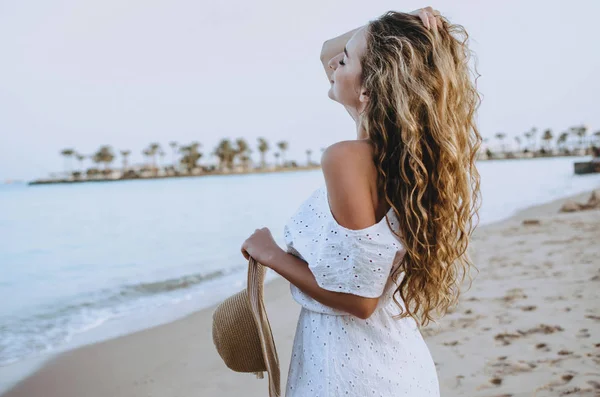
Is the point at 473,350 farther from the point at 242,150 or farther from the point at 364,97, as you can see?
the point at 242,150

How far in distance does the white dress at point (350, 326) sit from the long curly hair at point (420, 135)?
2.3 inches

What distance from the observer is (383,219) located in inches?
48.6

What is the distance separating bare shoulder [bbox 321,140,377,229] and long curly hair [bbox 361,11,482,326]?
5cm

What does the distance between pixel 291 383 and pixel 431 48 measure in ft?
3.07

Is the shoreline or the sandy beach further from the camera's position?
the shoreline

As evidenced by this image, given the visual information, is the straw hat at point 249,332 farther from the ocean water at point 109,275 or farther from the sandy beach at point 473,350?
the ocean water at point 109,275

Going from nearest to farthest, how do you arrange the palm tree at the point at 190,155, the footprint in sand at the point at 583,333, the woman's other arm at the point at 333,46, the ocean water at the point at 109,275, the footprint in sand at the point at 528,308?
1. the woman's other arm at the point at 333,46
2. the footprint in sand at the point at 583,333
3. the footprint in sand at the point at 528,308
4. the ocean water at the point at 109,275
5. the palm tree at the point at 190,155

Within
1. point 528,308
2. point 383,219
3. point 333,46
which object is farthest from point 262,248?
point 528,308

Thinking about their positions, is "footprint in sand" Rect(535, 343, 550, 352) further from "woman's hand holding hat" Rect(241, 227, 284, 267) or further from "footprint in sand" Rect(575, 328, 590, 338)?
"woman's hand holding hat" Rect(241, 227, 284, 267)

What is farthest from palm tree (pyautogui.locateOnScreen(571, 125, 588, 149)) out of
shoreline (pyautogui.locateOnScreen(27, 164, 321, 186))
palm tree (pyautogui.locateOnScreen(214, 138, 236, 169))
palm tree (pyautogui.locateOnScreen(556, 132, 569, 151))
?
palm tree (pyautogui.locateOnScreen(214, 138, 236, 169))

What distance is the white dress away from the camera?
1.21m

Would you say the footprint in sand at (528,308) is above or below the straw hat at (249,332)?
below

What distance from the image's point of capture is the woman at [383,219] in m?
1.21

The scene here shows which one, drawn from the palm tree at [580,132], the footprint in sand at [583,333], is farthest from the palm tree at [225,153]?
the footprint in sand at [583,333]
